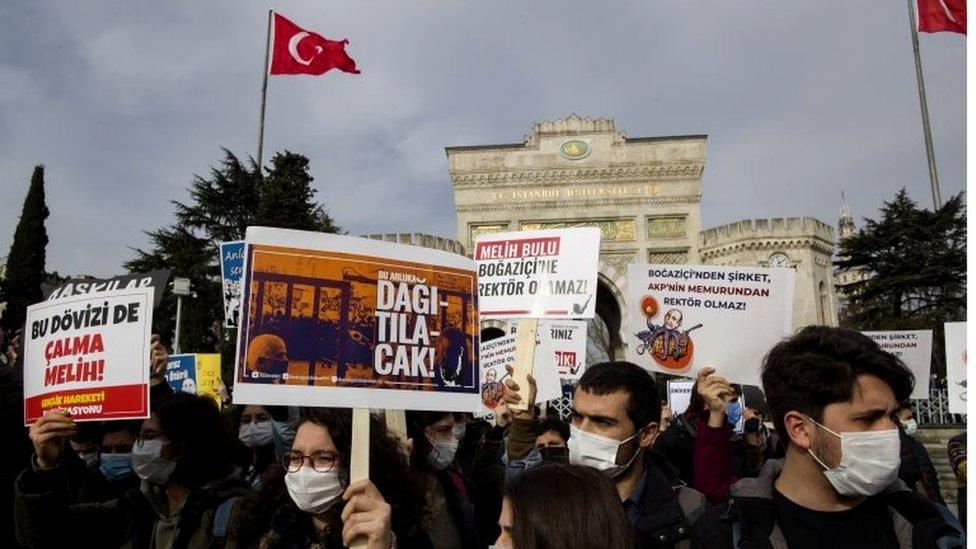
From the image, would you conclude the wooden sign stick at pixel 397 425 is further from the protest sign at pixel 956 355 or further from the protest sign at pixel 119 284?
the protest sign at pixel 956 355

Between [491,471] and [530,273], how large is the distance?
1.79 metres

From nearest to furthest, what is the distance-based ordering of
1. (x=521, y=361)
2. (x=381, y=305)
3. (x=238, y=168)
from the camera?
(x=381, y=305) → (x=521, y=361) → (x=238, y=168)

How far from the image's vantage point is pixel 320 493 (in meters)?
2.66

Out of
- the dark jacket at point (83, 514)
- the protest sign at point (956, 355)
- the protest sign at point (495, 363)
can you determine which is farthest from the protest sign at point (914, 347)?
the dark jacket at point (83, 514)

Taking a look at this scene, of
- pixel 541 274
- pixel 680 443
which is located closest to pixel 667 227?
pixel 541 274

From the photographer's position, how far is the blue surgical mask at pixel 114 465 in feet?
Result: 11.8

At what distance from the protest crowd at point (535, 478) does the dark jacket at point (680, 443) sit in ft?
0.04

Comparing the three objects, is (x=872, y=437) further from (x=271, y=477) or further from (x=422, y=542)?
(x=271, y=477)

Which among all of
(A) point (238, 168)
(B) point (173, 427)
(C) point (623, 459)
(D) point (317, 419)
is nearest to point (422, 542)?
(D) point (317, 419)

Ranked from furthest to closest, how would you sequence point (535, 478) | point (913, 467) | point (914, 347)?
point (914, 347), point (913, 467), point (535, 478)

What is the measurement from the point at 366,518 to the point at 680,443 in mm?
2198

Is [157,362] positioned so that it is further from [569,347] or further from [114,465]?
[569,347]

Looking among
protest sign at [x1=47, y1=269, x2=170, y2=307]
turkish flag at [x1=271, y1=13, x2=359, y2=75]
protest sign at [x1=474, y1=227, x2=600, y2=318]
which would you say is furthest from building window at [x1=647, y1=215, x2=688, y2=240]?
protest sign at [x1=47, y1=269, x2=170, y2=307]

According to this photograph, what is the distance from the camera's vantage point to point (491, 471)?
414 cm
